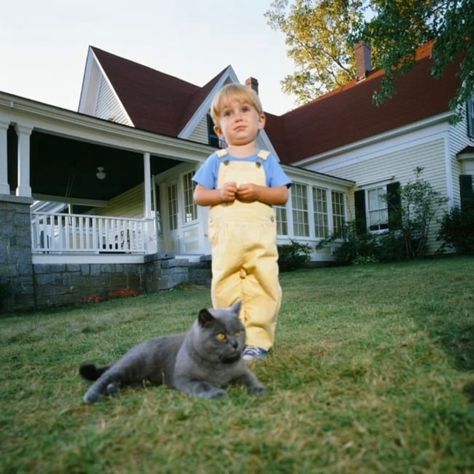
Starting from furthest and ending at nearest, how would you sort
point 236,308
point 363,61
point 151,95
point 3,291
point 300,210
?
point 363,61 → point 300,210 → point 151,95 → point 3,291 → point 236,308

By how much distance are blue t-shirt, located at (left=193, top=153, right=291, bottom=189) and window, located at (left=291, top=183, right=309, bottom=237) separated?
1164 cm

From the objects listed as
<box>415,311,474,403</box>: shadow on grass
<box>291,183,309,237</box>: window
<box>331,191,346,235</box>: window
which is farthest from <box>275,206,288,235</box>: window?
<box>415,311,474,403</box>: shadow on grass

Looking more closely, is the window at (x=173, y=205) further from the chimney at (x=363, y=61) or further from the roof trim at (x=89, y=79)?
the chimney at (x=363, y=61)

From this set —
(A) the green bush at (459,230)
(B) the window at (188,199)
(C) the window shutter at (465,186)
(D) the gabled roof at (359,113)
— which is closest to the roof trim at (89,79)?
(B) the window at (188,199)

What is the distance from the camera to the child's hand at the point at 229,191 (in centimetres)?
223

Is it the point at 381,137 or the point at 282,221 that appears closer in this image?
the point at 282,221

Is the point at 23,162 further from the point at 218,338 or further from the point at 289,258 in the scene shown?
the point at 218,338

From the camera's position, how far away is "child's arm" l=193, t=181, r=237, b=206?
2.23m

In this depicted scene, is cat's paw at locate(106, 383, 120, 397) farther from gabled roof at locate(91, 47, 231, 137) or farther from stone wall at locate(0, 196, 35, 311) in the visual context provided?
gabled roof at locate(91, 47, 231, 137)

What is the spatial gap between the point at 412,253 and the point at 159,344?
12.1 meters

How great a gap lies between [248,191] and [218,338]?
0.81m

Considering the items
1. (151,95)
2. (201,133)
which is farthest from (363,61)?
(151,95)

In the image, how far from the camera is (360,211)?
50.0 ft

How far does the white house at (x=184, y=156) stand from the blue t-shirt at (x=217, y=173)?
22.3 feet
